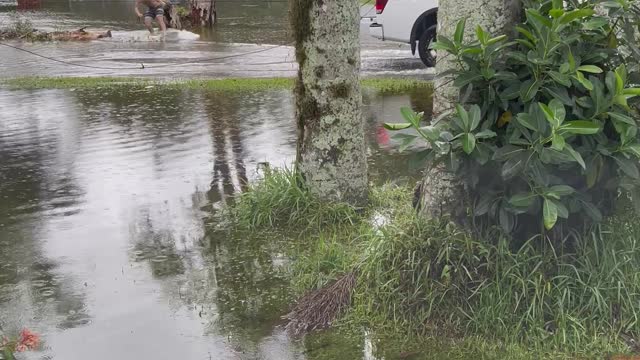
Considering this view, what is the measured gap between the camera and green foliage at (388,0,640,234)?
4.18 m

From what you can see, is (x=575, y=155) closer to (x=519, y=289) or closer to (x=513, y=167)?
(x=513, y=167)

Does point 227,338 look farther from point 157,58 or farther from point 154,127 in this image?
point 157,58

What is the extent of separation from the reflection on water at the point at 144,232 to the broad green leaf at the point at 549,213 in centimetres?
147

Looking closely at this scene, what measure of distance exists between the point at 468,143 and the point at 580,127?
56 cm

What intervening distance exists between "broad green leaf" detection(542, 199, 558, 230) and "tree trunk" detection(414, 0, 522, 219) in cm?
67

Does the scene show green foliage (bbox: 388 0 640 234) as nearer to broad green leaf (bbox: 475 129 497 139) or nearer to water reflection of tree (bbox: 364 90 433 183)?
broad green leaf (bbox: 475 129 497 139)

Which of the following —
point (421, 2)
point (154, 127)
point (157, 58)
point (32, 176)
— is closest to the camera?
point (32, 176)

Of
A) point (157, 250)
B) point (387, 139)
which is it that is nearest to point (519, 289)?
point (157, 250)

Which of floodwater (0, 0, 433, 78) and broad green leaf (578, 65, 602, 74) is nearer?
broad green leaf (578, 65, 602, 74)

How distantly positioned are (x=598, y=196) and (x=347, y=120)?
2.42 meters

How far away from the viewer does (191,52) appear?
19.5m

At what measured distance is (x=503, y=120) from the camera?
447 cm

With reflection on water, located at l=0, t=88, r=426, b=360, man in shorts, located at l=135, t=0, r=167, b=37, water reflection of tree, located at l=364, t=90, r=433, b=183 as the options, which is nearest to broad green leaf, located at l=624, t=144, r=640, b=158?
water reflection of tree, located at l=364, t=90, r=433, b=183

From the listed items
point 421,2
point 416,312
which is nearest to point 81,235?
point 416,312
